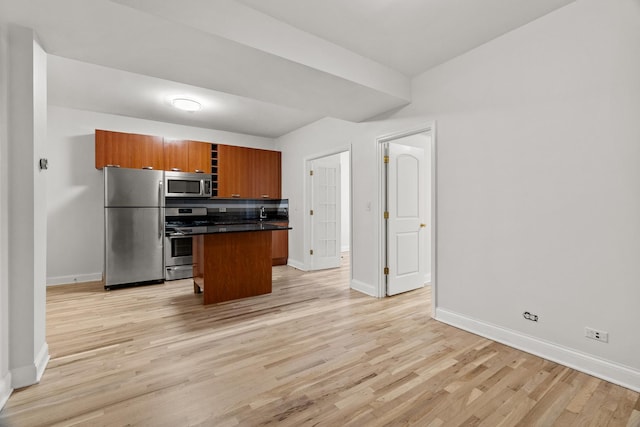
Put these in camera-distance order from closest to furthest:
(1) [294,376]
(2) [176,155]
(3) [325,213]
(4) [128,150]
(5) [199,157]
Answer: (1) [294,376]
(4) [128,150]
(2) [176,155]
(5) [199,157]
(3) [325,213]

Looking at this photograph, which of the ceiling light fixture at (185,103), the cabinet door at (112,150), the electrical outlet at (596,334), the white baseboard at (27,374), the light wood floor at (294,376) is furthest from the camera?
the cabinet door at (112,150)

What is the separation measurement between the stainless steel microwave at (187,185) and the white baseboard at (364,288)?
287 cm

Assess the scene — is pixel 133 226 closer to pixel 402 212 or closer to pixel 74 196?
pixel 74 196

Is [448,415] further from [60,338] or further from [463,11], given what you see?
[60,338]

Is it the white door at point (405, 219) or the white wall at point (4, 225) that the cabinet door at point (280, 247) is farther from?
the white wall at point (4, 225)

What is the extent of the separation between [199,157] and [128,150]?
1.01 meters

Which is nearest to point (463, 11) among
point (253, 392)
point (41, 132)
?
point (253, 392)

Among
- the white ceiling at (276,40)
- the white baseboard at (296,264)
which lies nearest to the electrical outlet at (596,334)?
the white ceiling at (276,40)

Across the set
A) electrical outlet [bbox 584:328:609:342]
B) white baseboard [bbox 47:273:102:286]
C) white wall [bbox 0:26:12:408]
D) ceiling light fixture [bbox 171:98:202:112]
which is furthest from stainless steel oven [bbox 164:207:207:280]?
electrical outlet [bbox 584:328:609:342]

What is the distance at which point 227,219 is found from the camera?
5586 millimetres

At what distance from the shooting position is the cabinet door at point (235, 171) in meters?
5.18

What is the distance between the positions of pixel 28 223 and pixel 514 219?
354 centimetres

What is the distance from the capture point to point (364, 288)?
385 cm

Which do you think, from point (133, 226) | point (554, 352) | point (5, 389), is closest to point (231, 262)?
point (133, 226)
